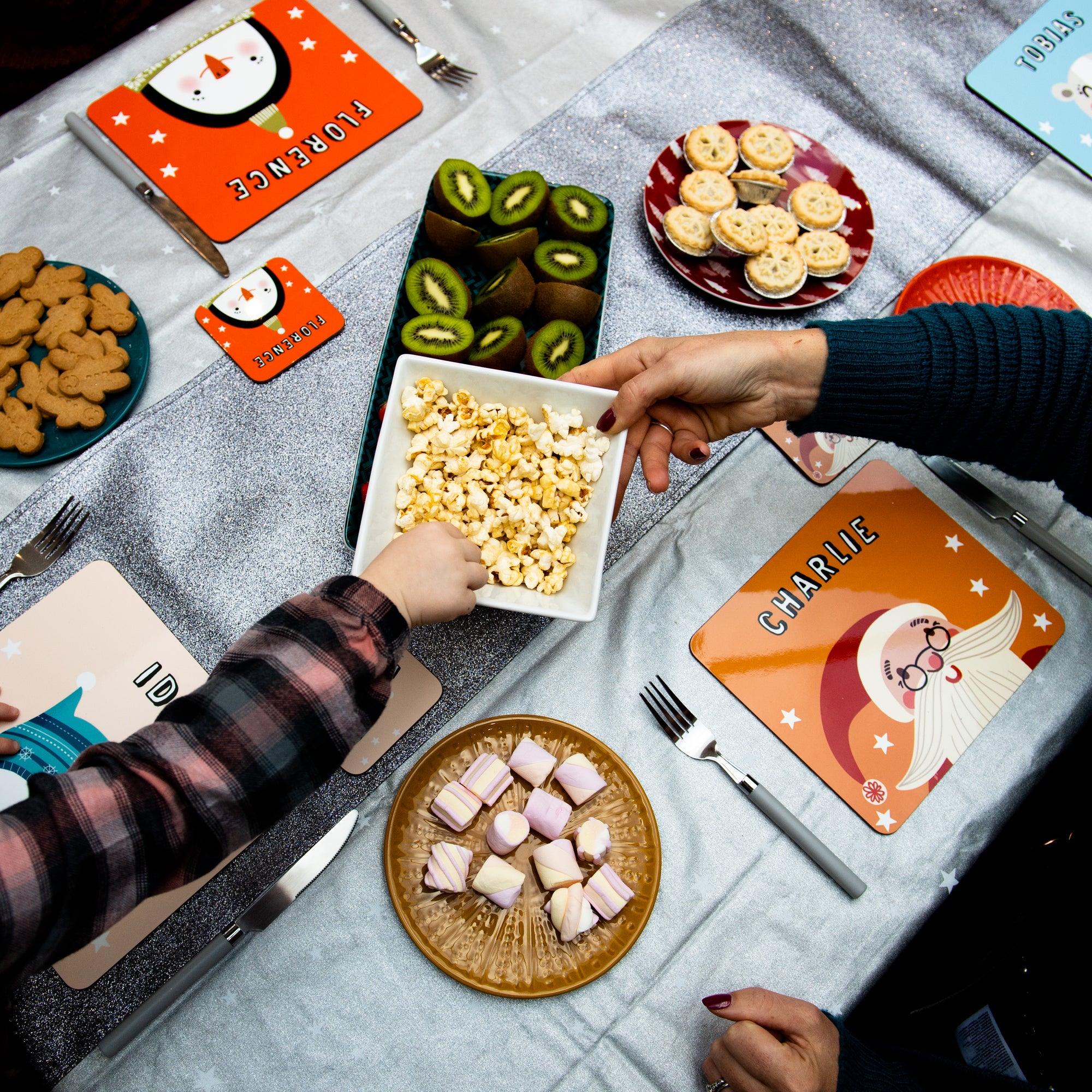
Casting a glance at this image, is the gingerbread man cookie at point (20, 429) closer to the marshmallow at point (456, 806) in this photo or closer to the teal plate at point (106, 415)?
the teal plate at point (106, 415)

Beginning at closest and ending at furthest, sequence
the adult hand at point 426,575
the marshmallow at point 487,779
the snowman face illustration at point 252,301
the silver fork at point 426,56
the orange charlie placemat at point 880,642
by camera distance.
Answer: the adult hand at point 426,575 → the marshmallow at point 487,779 → the orange charlie placemat at point 880,642 → the snowman face illustration at point 252,301 → the silver fork at point 426,56

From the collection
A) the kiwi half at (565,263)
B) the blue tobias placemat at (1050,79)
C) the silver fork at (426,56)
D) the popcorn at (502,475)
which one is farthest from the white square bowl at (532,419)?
the blue tobias placemat at (1050,79)

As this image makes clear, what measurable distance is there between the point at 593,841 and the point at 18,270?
1.15m

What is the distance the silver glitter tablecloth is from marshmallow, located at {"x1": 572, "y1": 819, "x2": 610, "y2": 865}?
0.12 m

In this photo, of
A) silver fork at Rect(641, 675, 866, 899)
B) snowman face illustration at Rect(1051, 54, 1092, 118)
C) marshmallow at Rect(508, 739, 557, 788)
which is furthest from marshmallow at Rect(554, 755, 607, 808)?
snowman face illustration at Rect(1051, 54, 1092, 118)

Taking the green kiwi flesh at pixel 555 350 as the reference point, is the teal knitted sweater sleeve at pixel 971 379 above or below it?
below

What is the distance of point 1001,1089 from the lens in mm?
930

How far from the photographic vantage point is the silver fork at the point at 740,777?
1003 mm

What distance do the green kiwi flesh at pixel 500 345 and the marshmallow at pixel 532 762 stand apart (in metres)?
0.51

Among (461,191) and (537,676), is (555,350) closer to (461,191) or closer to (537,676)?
(461,191)

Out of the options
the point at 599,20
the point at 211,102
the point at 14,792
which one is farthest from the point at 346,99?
the point at 14,792

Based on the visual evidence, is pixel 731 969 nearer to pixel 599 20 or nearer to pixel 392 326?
pixel 392 326

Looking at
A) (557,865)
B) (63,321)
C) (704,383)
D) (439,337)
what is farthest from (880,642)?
(63,321)

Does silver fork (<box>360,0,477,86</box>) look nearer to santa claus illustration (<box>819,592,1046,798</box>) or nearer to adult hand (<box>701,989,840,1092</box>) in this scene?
santa claus illustration (<box>819,592,1046,798</box>)
